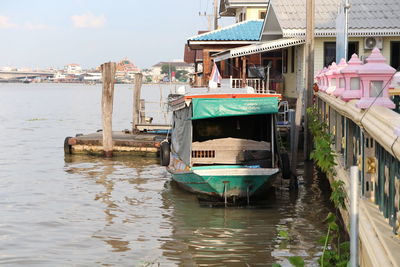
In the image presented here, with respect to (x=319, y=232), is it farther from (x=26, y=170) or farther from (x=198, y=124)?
(x=26, y=170)

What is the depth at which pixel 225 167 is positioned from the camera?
612 inches

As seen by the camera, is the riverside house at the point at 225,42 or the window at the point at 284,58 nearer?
the window at the point at 284,58

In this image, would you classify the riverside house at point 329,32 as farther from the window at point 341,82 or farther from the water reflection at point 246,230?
the window at point 341,82

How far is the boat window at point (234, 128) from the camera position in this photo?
17.8 metres

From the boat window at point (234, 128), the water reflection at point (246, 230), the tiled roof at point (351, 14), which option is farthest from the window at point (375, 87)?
the tiled roof at point (351, 14)

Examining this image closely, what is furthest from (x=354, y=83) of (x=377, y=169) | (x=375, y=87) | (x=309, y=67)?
(x=309, y=67)

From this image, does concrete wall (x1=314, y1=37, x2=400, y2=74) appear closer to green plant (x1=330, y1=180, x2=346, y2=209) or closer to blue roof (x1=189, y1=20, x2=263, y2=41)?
blue roof (x1=189, y1=20, x2=263, y2=41)

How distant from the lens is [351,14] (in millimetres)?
26703

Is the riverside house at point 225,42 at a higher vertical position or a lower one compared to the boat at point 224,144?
higher

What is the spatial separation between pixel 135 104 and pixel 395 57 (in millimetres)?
10935

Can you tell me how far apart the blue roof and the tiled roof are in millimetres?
3871

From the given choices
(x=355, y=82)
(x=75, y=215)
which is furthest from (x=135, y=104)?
(x=355, y=82)

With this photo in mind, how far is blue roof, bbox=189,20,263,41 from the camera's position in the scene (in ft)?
102

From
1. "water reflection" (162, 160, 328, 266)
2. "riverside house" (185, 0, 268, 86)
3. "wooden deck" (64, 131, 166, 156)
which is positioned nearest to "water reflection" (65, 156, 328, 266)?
"water reflection" (162, 160, 328, 266)
